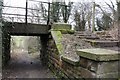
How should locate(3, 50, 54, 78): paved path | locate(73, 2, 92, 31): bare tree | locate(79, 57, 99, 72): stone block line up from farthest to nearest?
locate(73, 2, 92, 31): bare tree → locate(3, 50, 54, 78): paved path → locate(79, 57, 99, 72): stone block

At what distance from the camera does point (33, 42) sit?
68.7 ft

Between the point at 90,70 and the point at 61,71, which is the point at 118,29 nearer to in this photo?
the point at 61,71

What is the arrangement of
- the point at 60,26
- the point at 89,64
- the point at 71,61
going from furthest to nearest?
the point at 60,26 < the point at 71,61 < the point at 89,64

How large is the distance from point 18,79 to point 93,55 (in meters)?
3.90

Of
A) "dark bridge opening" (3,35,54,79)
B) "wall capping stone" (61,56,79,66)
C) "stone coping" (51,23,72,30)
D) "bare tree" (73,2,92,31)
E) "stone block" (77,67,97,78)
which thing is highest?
"bare tree" (73,2,92,31)

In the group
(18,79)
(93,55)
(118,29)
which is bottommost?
(18,79)

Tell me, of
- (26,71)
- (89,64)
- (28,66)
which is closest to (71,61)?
(89,64)

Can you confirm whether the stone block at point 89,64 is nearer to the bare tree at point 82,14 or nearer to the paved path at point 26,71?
the paved path at point 26,71

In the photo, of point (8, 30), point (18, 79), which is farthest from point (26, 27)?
point (18, 79)

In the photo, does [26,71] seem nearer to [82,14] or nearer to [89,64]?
[89,64]

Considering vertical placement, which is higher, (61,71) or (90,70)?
(90,70)

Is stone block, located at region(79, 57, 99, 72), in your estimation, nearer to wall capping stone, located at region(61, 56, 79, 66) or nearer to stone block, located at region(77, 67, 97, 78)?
stone block, located at region(77, 67, 97, 78)

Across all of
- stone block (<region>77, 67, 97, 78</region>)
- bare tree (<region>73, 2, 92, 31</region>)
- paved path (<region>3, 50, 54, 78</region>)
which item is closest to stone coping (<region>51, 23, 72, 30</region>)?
paved path (<region>3, 50, 54, 78</region>)

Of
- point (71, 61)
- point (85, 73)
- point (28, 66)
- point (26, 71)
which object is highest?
point (71, 61)
